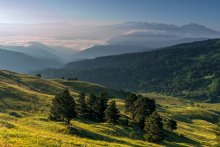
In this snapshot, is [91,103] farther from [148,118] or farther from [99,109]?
[148,118]

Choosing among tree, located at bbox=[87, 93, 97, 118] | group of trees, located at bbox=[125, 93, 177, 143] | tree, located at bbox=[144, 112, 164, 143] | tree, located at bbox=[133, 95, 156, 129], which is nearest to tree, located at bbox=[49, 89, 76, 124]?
tree, located at bbox=[87, 93, 97, 118]

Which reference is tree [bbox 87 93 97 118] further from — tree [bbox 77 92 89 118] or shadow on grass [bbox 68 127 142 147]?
shadow on grass [bbox 68 127 142 147]

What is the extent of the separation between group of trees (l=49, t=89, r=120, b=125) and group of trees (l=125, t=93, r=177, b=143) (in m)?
9.08

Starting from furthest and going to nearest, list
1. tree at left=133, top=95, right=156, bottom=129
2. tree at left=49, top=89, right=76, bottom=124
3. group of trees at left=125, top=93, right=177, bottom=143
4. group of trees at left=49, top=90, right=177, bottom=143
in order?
tree at left=133, top=95, right=156, bottom=129, group of trees at left=125, top=93, right=177, bottom=143, group of trees at left=49, top=90, right=177, bottom=143, tree at left=49, top=89, right=76, bottom=124

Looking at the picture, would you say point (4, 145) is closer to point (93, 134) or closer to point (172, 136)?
point (93, 134)

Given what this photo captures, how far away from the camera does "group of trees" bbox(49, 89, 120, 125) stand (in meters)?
74.2

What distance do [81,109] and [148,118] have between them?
2059 cm

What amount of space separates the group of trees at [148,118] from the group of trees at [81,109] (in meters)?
9.08

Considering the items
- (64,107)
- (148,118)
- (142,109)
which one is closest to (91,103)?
(142,109)

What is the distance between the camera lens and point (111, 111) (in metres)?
91.4

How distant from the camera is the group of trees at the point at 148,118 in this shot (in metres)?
80.9

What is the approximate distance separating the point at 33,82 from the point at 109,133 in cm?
11749

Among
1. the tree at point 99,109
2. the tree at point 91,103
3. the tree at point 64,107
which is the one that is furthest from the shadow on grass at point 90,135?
the tree at point 99,109

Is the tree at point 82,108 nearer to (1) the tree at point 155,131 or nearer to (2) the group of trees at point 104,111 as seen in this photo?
(2) the group of trees at point 104,111
